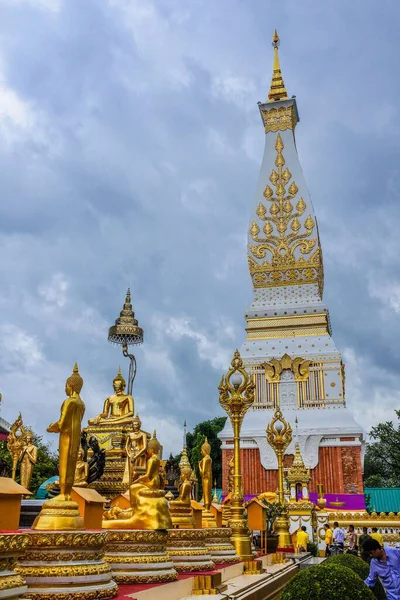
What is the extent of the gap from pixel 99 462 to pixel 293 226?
86.4 ft

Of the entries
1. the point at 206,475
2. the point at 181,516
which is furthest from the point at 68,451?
the point at 206,475

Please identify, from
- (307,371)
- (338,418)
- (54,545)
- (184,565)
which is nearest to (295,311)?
(307,371)

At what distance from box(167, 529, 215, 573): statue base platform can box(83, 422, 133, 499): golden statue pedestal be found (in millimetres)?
5612

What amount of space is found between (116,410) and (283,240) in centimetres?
2113

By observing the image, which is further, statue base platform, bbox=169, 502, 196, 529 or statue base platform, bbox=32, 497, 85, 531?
statue base platform, bbox=169, 502, 196, 529

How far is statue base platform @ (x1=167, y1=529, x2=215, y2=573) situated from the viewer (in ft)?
23.7

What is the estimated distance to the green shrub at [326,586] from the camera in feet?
15.7

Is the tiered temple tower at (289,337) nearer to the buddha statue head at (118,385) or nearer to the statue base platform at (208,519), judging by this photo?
the buddha statue head at (118,385)

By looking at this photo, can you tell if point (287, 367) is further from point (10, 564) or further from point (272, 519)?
point (10, 564)

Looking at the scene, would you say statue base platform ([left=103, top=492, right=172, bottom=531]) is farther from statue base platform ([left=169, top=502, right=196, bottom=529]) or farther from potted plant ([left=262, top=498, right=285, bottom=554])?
potted plant ([left=262, top=498, right=285, bottom=554])

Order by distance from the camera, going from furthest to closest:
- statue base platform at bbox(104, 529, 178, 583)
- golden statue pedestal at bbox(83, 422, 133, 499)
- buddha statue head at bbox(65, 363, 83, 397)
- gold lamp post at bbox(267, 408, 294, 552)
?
gold lamp post at bbox(267, 408, 294, 552) → golden statue pedestal at bbox(83, 422, 133, 499) → statue base platform at bbox(104, 529, 178, 583) → buddha statue head at bbox(65, 363, 83, 397)

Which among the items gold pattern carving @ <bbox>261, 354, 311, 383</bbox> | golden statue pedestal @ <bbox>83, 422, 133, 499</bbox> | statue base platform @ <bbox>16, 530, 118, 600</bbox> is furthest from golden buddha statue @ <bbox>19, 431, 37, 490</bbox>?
gold pattern carving @ <bbox>261, 354, 311, 383</bbox>

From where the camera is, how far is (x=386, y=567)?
5219 mm

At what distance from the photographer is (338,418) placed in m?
28.5
